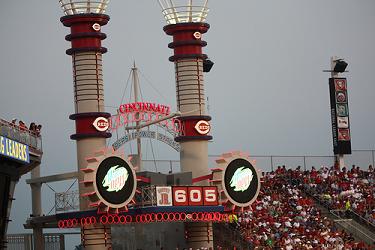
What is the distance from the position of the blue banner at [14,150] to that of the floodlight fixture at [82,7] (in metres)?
12.8

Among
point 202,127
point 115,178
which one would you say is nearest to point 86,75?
point 115,178

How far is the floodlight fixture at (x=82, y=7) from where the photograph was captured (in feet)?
251

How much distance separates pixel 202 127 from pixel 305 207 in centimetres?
745

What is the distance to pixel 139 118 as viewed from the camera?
3081 inches

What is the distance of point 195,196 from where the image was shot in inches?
2972

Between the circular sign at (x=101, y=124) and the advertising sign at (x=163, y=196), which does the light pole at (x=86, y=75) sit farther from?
the advertising sign at (x=163, y=196)

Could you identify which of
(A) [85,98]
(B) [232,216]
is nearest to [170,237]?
(B) [232,216]

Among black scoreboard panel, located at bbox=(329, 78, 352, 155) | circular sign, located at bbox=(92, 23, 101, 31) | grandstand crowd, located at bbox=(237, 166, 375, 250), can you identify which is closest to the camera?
circular sign, located at bbox=(92, 23, 101, 31)

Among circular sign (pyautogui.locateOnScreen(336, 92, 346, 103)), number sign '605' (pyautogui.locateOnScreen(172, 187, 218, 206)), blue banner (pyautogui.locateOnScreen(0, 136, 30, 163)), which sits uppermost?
circular sign (pyautogui.locateOnScreen(336, 92, 346, 103))

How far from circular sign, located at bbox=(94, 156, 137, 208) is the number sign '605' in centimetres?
277

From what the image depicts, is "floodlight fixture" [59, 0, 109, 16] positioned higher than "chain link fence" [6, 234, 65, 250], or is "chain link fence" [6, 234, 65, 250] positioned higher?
"floodlight fixture" [59, 0, 109, 16]

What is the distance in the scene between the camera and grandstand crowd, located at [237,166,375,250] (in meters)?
78.6

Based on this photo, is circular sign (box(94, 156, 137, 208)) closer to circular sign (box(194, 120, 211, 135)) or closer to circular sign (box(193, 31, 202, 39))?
circular sign (box(194, 120, 211, 135))

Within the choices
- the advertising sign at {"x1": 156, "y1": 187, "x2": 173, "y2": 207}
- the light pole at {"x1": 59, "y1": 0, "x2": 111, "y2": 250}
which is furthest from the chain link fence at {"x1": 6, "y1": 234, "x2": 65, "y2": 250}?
the advertising sign at {"x1": 156, "y1": 187, "x2": 173, "y2": 207}
